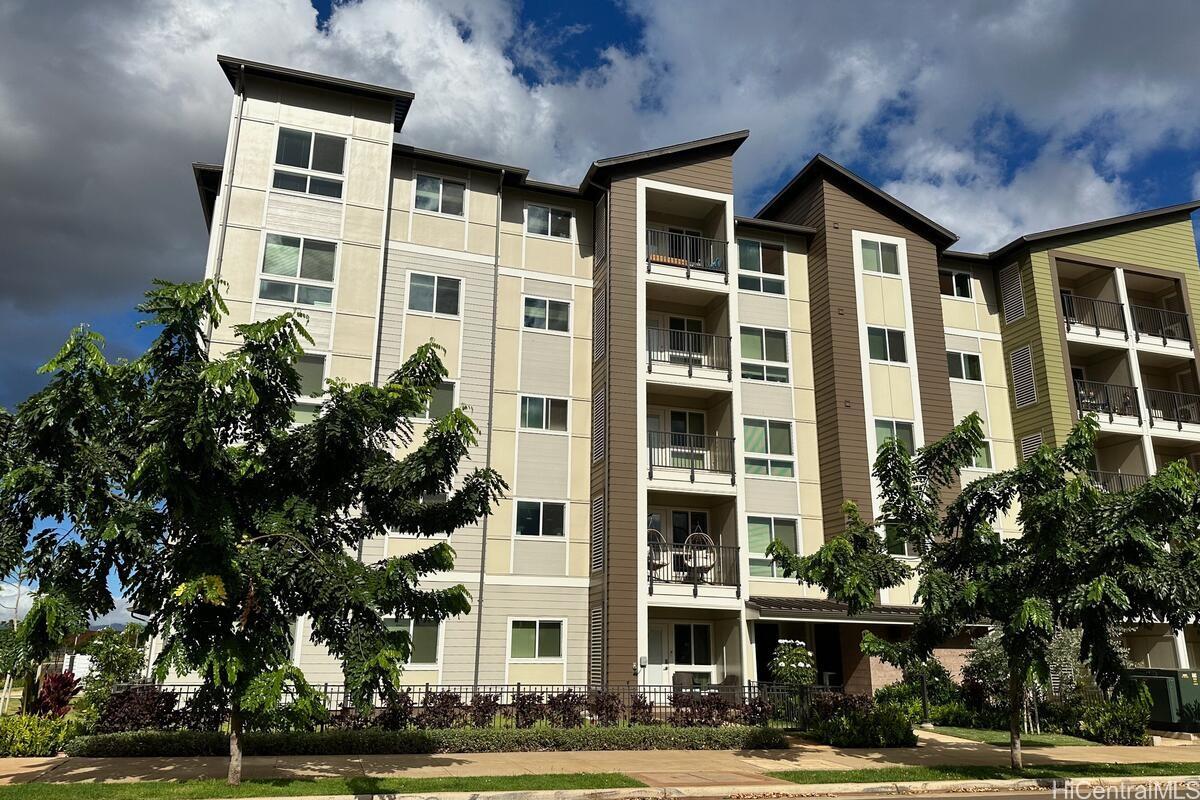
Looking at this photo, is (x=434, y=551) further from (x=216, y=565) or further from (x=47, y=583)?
(x=47, y=583)

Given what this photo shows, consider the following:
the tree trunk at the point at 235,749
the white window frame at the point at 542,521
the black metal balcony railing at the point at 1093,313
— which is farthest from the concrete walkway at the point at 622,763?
the black metal balcony railing at the point at 1093,313

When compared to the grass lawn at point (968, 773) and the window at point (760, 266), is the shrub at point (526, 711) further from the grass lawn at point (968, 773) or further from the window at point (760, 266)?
the window at point (760, 266)

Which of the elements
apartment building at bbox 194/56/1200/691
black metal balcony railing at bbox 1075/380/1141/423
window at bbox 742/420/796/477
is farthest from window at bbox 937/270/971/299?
window at bbox 742/420/796/477

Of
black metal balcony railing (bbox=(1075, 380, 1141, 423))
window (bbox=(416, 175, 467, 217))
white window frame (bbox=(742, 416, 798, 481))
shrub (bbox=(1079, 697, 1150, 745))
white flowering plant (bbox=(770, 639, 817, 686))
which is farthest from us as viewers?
black metal balcony railing (bbox=(1075, 380, 1141, 423))

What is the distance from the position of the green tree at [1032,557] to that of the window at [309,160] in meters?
17.3

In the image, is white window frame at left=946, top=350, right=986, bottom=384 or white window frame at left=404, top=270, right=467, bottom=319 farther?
white window frame at left=946, top=350, right=986, bottom=384

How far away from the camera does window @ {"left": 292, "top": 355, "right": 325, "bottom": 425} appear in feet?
77.3

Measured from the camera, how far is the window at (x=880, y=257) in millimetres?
30688

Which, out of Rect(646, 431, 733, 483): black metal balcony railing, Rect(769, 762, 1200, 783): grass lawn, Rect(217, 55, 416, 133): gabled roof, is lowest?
Rect(769, 762, 1200, 783): grass lawn

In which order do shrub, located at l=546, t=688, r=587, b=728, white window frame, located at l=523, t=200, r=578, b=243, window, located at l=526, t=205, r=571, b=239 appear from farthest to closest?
1. window, located at l=526, t=205, r=571, b=239
2. white window frame, located at l=523, t=200, r=578, b=243
3. shrub, located at l=546, t=688, r=587, b=728

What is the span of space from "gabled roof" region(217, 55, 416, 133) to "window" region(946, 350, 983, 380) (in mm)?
20560

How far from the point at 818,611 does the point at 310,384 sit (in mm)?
15173

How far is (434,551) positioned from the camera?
14.4 meters

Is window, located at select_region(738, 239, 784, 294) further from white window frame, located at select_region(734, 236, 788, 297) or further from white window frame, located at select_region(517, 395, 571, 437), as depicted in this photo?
white window frame, located at select_region(517, 395, 571, 437)
